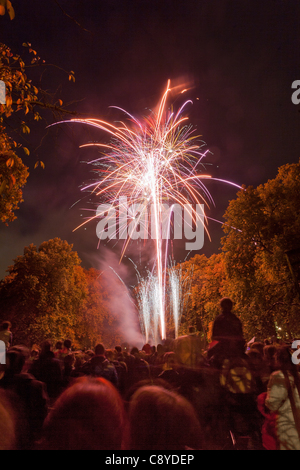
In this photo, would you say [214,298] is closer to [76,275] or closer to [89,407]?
[76,275]

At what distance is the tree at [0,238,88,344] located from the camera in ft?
69.4

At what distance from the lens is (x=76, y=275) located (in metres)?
32.6

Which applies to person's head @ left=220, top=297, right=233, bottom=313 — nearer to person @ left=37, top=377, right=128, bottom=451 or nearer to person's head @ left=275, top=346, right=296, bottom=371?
person's head @ left=275, top=346, right=296, bottom=371

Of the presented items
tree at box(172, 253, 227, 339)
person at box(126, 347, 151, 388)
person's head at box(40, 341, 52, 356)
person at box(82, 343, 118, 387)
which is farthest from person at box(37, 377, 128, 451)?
tree at box(172, 253, 227, 339)

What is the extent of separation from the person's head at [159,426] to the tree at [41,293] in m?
21.4

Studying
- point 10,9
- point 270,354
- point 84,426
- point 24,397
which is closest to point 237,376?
point 270,354

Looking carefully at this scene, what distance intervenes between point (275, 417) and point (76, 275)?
31653 millimetres

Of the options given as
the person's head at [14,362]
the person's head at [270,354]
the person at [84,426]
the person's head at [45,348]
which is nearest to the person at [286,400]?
the person's head at [270,354]

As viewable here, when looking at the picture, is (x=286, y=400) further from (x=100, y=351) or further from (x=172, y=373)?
(x=100, y=351)

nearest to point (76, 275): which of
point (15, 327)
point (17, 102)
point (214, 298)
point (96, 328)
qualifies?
point (96, 328)

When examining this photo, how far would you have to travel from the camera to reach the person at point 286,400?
128 inches

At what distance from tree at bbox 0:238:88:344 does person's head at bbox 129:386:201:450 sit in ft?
70.1

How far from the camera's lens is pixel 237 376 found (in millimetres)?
3457

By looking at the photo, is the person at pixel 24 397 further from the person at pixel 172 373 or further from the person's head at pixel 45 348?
the person at pixel 172 373
